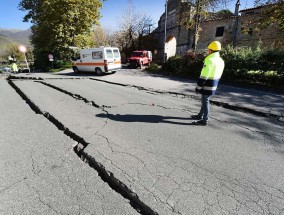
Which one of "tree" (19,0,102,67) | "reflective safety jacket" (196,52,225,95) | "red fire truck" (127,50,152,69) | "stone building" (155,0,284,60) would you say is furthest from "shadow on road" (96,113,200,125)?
"tree" (19,0,102,67)

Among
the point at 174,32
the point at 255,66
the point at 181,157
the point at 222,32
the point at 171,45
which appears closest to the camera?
the point at 181,157

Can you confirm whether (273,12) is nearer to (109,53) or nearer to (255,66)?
(255,66)

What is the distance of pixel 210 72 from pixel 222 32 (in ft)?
80.7

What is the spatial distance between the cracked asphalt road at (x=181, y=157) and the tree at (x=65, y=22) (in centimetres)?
1946

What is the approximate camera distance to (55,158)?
10.7 feet

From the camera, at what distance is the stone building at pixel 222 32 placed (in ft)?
70.4

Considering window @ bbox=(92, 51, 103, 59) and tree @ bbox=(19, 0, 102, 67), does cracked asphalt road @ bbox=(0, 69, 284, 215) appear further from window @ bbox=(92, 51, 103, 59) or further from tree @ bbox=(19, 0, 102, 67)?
tree @ bbox=(19, 0, 102, 67)

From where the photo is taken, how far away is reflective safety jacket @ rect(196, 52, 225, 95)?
4.25 m

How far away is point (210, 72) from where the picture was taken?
4.32 m

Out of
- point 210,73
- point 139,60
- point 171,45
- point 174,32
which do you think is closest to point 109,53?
point 139,60

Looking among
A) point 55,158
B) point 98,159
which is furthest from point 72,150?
point 98,159

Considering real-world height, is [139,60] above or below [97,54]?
below

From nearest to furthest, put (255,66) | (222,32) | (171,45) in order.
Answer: (255,66) → (222,32) → (171,45)

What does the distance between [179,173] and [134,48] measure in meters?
32.6
